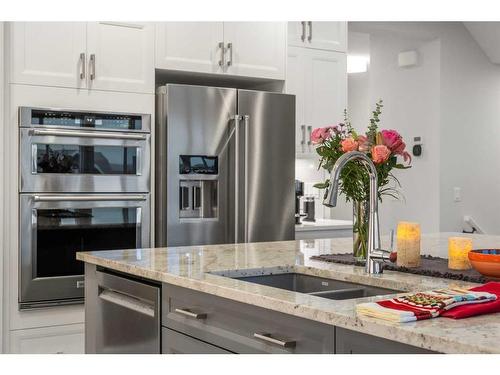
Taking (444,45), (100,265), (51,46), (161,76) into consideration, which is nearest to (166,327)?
(100,265)

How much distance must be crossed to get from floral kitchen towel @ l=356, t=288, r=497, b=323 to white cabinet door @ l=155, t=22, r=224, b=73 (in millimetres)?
2911

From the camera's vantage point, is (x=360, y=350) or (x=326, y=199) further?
(x=326, y=199)

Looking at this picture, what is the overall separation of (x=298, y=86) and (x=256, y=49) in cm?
43

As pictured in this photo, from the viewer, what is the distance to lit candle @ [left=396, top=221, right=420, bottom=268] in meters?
2.46

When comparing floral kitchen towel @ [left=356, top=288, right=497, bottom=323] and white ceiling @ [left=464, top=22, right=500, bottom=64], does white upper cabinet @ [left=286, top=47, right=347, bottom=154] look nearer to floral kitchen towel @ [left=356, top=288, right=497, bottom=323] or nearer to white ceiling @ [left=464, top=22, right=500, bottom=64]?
white ceiling @ [left=464, top=22, right=500, bottom=64]

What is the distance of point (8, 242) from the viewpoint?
12.8ft

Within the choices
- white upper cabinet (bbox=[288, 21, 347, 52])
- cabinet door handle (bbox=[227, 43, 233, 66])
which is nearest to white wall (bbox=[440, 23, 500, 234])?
white upper cabinet (bbox=[288, 21, 347, 52])

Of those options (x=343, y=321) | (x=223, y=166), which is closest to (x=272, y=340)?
(x=343, y=321)

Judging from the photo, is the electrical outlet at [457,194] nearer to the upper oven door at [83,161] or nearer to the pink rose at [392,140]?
the upper oven door at [83,161]

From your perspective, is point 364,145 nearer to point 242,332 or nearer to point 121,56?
point 242,332

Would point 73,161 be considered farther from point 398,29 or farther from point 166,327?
point 398,29

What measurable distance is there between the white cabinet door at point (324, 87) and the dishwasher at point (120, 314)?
2356mm

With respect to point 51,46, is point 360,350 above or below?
below
